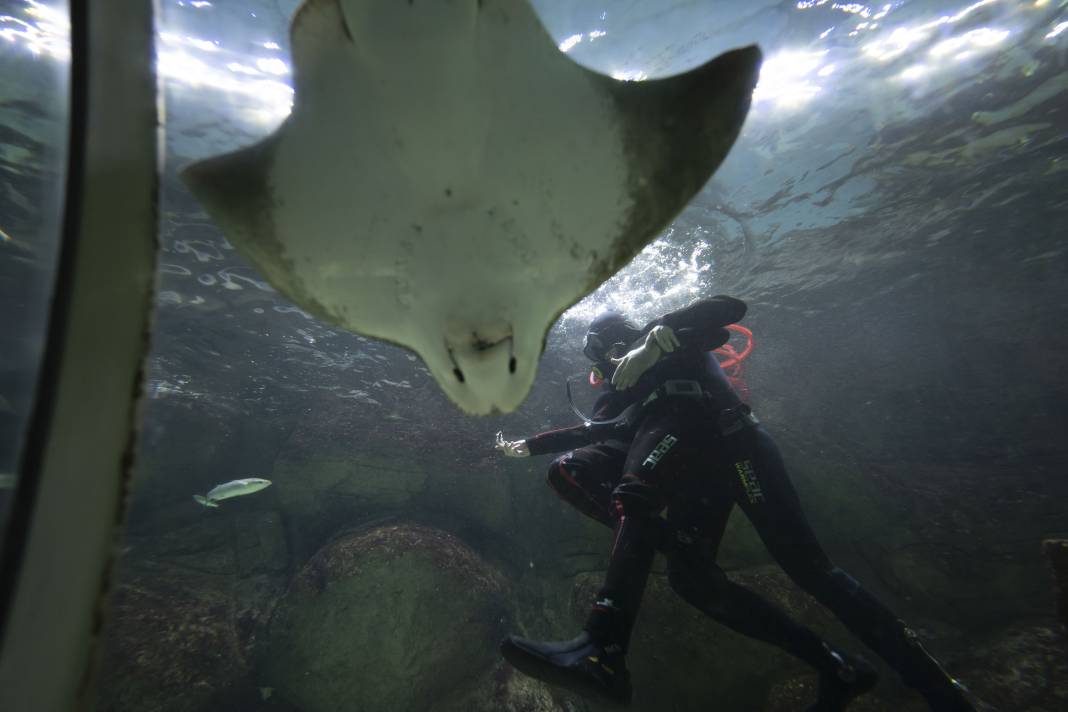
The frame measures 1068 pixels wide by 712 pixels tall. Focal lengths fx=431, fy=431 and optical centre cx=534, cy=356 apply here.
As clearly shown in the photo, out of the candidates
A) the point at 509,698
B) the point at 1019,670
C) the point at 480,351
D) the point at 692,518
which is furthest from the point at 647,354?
the point at 1019,670

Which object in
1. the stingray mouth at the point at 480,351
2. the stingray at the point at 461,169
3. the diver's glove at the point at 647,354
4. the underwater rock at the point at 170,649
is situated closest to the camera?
the stingray at the point at 461,169

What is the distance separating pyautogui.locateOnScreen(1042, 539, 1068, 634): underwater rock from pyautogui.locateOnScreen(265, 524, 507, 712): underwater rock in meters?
7.00

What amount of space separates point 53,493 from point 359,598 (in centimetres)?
801

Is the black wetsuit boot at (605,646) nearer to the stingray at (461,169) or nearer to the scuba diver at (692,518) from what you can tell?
the scuba diver at (692,518)

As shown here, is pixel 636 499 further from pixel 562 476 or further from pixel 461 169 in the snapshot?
pixel 461 169

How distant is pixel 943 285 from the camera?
1645cm

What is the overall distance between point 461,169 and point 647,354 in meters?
3.00

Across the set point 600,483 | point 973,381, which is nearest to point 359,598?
point 600,483

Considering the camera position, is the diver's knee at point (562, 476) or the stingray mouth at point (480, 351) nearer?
the stingray mouth at point (480, 351)

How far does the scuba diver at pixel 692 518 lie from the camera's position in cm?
327

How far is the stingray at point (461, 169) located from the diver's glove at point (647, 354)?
237 cm

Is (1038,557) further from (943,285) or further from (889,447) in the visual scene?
(943,285)

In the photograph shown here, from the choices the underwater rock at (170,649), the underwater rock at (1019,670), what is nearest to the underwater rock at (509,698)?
the underwater rock at (170,649)

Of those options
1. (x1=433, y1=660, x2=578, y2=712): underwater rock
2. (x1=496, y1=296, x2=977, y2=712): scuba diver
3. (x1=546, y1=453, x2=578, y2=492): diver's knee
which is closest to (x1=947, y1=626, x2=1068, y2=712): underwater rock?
(x1=496, y1=296, x2=977, y2=712): scuba diver
